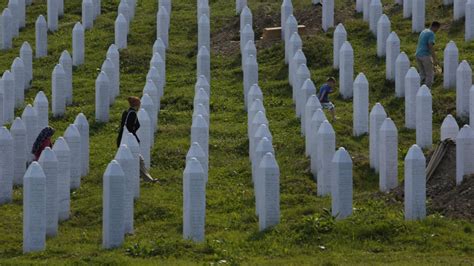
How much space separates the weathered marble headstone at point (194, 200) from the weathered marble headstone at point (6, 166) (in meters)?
3.81

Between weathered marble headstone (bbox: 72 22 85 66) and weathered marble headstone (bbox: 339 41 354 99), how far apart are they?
18.9 feet

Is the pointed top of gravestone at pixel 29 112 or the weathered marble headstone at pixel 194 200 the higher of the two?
the pointed top of gravestone at pixel 29 112

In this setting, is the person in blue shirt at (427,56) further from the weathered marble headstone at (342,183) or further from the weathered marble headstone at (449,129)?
A: the weathered marble headstone at (342,183)

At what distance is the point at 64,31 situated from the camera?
3173 cm

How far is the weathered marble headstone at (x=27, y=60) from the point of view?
89.2ft

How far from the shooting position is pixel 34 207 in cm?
1694

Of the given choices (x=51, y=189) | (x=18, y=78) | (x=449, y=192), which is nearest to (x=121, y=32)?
(x=18, y=78)

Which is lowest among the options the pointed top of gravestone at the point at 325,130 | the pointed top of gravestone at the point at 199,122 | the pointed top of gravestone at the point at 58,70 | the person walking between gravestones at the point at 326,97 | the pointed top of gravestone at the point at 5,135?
the pointed top of gravestone at the point at 5,135

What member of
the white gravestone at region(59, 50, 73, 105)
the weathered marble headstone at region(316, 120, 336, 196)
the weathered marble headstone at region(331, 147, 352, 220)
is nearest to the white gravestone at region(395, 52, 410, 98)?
the weathered marble headstone at region(316, 120, 336, 196)

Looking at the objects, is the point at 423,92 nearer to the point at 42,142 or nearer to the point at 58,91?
the point at 42,142

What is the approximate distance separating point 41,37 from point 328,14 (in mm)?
5943

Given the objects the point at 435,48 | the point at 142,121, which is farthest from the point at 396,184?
the point at 435,48

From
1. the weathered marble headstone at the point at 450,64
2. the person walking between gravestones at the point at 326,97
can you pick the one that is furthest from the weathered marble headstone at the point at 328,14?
the person walking between gravestones at the point at 326,97

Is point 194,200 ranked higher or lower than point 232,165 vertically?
lower
